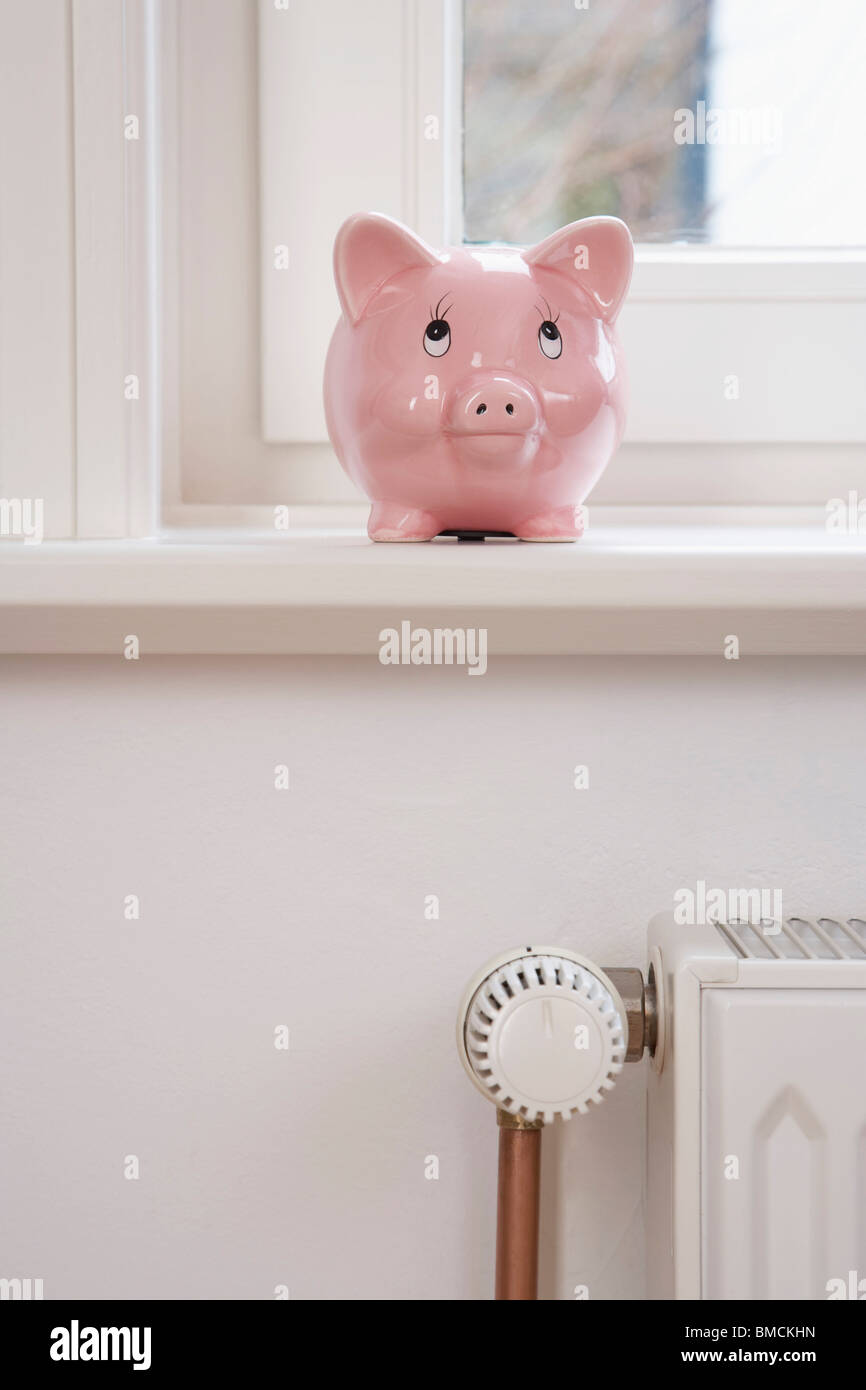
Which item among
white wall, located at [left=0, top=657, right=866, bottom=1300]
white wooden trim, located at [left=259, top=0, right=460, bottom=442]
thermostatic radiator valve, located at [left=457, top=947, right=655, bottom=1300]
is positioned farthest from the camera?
white wooden trim, located at [left=259, top=0, right=460, bottom=442]

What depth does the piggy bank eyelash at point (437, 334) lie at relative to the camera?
56cm

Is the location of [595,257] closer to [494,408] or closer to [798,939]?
[494,408]

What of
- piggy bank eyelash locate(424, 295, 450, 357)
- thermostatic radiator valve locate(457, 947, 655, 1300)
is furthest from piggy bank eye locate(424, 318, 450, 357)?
thermostatic radiator valve locate(457, 947, 655, 1300)

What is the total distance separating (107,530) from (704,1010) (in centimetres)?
36

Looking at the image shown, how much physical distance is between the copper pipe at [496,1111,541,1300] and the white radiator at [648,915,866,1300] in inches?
2.6

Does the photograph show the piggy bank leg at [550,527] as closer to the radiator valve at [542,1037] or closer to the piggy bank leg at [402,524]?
the piggy bank leg at [402,524]

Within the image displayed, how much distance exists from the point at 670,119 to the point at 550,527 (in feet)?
1.53

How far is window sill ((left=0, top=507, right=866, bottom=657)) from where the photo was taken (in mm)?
531

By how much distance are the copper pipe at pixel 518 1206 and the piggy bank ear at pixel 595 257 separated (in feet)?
1.27

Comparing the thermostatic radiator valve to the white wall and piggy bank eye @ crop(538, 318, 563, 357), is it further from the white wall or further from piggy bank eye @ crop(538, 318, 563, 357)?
piggy bank eye @ crop(538, 318, 563, 357)

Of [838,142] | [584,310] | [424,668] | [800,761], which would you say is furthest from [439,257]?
[838,142]

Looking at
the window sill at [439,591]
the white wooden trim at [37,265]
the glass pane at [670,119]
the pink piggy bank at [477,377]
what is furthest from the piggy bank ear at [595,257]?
the glass pane at [670,119]
